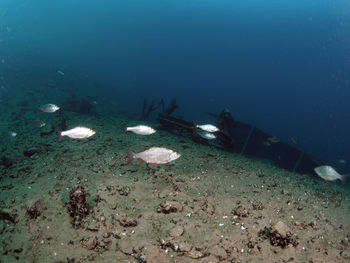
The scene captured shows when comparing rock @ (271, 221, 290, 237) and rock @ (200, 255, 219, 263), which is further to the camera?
rock @ (271, 221, 290, 237)

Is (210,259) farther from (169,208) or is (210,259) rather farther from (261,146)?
(261,146)

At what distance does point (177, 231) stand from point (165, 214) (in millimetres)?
543

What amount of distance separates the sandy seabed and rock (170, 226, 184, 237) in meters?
0.01

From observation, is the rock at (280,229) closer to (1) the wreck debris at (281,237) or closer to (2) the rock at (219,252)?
(1) the wreck debris at (281,237)

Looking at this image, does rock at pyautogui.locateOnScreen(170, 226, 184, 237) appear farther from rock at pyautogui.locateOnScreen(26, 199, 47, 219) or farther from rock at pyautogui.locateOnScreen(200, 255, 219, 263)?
rock at pyautogui.locateOnScreen(26, 199, 47, 219)

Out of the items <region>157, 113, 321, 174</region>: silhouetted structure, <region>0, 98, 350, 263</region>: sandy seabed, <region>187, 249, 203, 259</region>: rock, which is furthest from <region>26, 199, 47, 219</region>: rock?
<region>157, 113, 321, 174</region>: silhouetted structure

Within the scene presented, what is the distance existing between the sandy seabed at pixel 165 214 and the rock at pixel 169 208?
0.07 ft

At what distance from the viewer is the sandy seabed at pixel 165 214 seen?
3.36 m

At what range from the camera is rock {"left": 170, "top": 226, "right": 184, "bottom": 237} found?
11.9 ft

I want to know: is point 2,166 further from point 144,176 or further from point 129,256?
point 129,256

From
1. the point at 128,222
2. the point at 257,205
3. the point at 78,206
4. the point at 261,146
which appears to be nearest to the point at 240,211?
the point at 257,205

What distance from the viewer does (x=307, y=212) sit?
4512mm

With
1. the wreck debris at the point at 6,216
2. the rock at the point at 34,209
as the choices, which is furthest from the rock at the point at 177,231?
the wreck debris at the point at 6,216

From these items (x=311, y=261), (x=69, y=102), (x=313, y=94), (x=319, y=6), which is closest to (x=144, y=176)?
(x=311, y=261)
